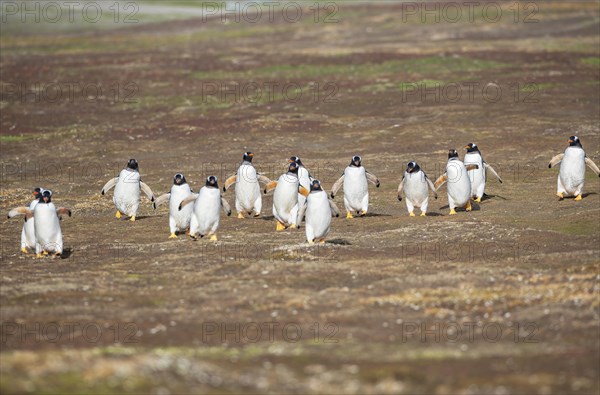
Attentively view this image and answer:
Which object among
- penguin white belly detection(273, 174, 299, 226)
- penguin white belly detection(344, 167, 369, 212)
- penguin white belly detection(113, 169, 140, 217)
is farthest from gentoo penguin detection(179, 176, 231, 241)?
penguin white belly detection(344, 167, 369, 212)

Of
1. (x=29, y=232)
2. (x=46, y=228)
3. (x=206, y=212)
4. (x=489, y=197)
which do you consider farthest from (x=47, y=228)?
(x=489, y=197)

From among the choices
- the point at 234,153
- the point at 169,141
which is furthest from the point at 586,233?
the point at 169,141

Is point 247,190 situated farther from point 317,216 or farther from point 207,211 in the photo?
point 317,216

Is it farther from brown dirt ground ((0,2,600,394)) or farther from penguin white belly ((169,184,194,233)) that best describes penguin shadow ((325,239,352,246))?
penguin white belly ((169,184,194,233))

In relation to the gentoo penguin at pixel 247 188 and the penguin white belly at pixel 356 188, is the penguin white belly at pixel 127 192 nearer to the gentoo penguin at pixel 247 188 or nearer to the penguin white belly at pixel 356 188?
the gentoo penguin at pixel 247 188

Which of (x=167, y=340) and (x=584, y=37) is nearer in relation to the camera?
(x=167, y=340)

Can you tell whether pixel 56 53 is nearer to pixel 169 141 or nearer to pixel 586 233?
pixel 169 141

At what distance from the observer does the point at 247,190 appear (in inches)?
882

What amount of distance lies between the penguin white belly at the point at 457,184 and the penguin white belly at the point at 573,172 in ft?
7.41

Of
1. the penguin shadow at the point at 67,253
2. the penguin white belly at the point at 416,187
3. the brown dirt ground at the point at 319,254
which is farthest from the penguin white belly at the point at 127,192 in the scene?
the penguin white belly at the point at 416,187

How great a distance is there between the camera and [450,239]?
1894 centimetres

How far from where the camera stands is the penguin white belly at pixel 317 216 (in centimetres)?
1898

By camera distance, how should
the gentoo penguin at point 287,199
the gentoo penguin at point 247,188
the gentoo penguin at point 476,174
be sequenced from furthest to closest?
the gentoo penguin at point 476,174 → the gentoo penguin at point 247,188 → the gentoo penguin at point 287,199

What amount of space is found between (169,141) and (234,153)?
3.48m
